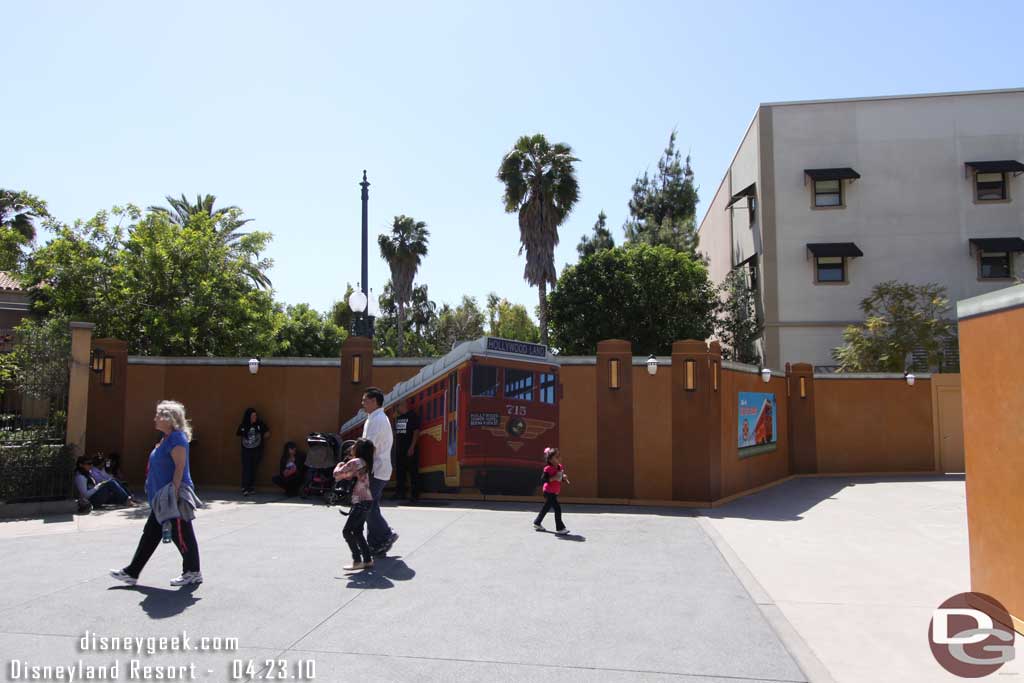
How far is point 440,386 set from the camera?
1315 centimetres

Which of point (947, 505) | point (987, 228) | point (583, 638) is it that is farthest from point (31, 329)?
point (987, 228)

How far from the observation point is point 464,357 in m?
12.8

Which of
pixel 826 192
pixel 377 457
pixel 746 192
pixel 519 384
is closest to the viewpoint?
pixel 377 457

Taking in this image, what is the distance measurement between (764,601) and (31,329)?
40.8 ft

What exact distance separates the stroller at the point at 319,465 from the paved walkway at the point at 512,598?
203 cm

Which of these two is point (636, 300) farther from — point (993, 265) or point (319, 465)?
point (319, 465)

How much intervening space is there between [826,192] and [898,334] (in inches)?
282

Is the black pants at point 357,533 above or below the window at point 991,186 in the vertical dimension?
below

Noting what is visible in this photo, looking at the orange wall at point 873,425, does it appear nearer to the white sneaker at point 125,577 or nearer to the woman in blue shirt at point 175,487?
the woman in blue shirt at point 175,487

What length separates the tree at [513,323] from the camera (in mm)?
47375

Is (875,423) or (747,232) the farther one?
→ (747,232)

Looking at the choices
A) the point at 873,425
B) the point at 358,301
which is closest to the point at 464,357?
the point at 358,301

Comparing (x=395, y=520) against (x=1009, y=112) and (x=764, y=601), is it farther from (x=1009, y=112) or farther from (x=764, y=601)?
(x=1009, y=112)

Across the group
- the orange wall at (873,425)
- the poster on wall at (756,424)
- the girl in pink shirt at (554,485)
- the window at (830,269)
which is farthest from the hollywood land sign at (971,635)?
the window at (830,269)
